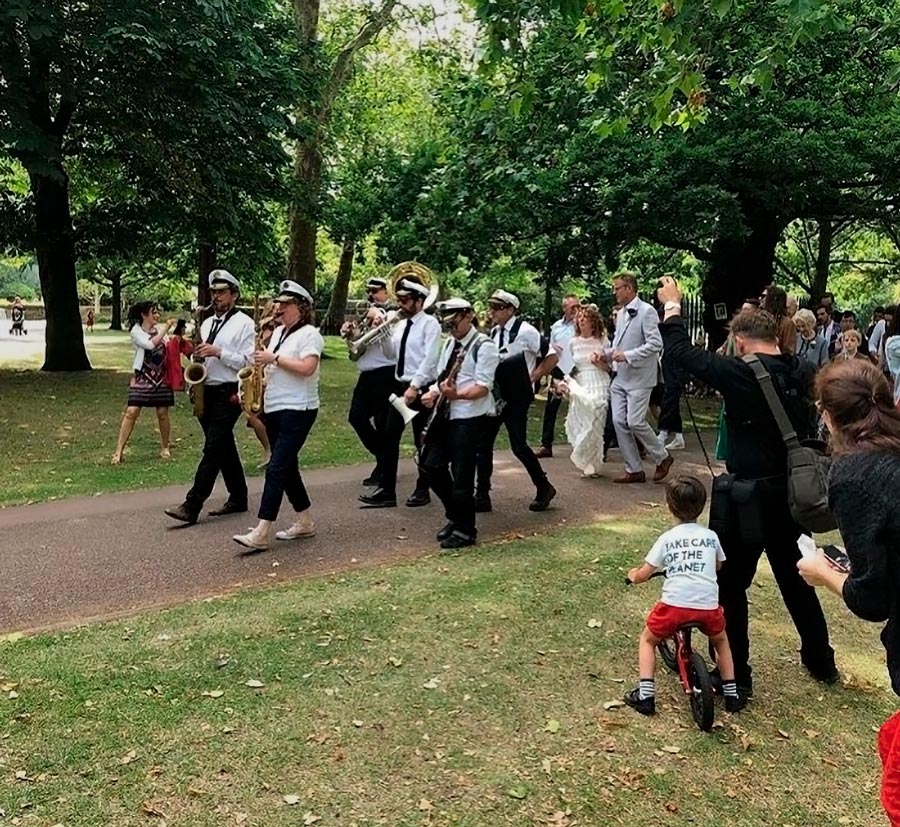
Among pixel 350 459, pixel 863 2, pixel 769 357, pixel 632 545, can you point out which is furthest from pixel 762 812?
pixel 863 2

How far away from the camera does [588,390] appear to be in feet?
30.2

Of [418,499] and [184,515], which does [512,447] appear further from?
[184,515]

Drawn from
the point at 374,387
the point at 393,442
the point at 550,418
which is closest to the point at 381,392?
the point at 374,387

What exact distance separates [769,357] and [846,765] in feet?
5.92

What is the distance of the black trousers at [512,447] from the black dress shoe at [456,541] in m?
1.08

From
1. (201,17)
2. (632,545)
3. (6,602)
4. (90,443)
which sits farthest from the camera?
(201,17)

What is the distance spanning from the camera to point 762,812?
3408 millimetres

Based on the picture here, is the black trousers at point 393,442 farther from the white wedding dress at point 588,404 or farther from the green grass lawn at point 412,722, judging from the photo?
the green grass lawn at point 412,722

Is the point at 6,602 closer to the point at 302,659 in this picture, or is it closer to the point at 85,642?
the point at 85,642

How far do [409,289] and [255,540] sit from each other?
7.86 feet

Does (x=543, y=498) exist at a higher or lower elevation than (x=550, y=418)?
lower

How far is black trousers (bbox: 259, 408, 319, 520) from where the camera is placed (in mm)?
6469

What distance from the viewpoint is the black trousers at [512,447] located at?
25.5ft

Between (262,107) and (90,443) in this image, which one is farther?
(262,107)
